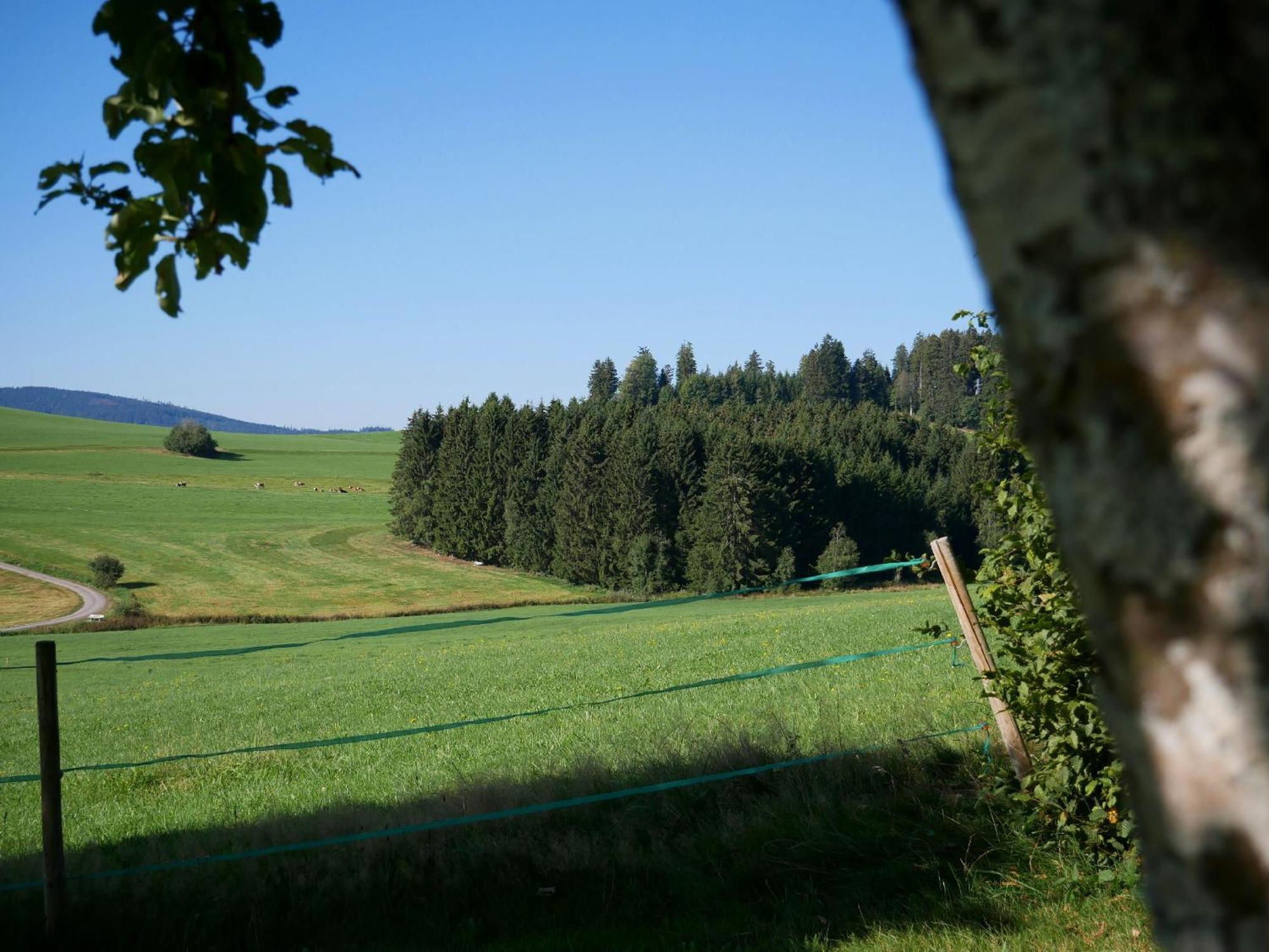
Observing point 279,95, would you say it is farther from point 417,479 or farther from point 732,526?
point 417,479

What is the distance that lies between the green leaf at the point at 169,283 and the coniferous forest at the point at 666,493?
6262 centimetres

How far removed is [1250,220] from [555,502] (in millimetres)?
76800

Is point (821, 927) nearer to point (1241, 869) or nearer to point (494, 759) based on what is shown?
point (1241, 869)

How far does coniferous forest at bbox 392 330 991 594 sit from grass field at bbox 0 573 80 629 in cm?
3147

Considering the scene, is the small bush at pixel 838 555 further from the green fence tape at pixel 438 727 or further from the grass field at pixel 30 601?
the green fence tape at pixel 438 727

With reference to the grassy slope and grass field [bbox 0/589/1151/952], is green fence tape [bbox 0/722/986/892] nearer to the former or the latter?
grass field [bbox 0/589/1151/952]

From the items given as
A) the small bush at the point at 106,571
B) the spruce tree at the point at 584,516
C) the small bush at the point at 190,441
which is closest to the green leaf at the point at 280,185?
the small bush at the point at 106,571

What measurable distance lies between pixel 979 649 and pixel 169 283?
4.75 m

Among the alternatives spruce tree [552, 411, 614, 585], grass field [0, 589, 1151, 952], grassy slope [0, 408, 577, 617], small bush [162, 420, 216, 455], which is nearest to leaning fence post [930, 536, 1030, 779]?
grass field [0, 589, 1151, 952]

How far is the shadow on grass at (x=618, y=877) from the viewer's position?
5.00 metres

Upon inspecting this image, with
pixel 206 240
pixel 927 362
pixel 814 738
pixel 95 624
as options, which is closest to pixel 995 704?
pixel 814 738

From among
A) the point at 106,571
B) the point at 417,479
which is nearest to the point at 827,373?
the point at 417,479

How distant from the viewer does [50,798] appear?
5145 mm

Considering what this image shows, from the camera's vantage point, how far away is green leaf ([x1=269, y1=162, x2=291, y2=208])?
8.40 ft
